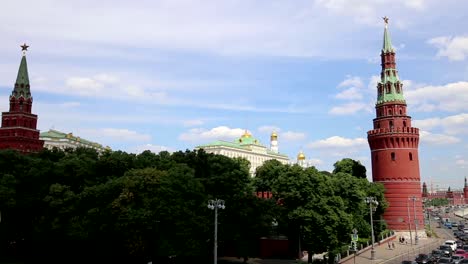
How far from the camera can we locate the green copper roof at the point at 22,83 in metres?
99.2

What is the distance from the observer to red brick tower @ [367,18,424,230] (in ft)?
289

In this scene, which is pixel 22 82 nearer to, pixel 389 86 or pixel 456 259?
pixel 389 86

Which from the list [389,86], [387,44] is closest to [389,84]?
[389,86]

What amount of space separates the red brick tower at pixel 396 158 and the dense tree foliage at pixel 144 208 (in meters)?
26.8

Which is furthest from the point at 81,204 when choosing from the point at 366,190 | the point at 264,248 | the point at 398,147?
the point at 398,147

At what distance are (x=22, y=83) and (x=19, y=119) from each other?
7.84m

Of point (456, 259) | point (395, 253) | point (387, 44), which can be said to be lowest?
point (395, 253)

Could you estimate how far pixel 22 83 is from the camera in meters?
99.2

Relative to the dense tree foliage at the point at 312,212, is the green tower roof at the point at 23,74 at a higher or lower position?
higher

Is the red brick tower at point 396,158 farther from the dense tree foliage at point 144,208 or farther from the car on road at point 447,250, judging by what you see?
the dense tree foliage at point 144,208

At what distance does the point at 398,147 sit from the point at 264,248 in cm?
3899

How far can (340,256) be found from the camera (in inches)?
2477

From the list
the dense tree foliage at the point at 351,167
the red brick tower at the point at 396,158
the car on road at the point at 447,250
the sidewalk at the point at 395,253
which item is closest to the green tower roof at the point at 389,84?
the red brick tower at the point at 396,158

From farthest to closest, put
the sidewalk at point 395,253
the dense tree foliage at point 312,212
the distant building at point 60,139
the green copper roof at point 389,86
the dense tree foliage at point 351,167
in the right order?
the distant building at point 60,139 < the dense tree foliage at point 351,167 < the green copper roof at point 389,86 < the sidewalk at point 395,253 < the dense tree foliage at point 312,212
